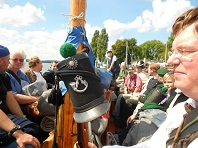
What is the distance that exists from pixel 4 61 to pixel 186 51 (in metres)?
2.10

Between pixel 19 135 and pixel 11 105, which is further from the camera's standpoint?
pixel 11 105

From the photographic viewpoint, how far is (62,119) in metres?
1.75

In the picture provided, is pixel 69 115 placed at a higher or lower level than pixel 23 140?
higher

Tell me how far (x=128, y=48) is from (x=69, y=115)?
6703 cm

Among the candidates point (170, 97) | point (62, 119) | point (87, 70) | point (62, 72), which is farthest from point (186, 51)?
point (170, 97)

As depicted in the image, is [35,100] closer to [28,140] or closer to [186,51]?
[28,140]

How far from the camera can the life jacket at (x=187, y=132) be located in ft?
3.16

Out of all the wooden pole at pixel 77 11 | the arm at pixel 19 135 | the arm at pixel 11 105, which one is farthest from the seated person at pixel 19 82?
the wooden pole at pixel 77 11

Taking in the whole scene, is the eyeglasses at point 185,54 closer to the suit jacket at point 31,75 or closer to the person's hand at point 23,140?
the person's hand at point 23,140

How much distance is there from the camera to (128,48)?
67312 millimetres

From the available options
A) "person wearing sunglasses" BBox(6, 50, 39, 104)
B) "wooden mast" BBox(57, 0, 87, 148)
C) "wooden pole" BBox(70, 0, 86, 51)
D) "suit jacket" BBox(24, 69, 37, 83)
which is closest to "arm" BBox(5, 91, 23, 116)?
"person wearing sunglasses" BBox(6, 50, 39, 104)

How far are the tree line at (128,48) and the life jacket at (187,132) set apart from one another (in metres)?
47.0

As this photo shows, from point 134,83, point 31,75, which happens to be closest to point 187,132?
point 31,75

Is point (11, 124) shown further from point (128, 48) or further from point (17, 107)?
point (128, 48)
